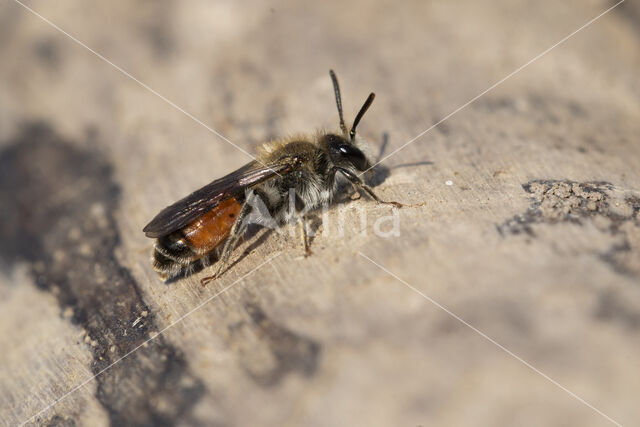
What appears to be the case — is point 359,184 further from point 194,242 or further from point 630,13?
point 630,13

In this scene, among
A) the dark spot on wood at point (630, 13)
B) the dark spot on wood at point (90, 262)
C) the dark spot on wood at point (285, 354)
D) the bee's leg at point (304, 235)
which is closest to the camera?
the dark spot on wood at point (285, 354)

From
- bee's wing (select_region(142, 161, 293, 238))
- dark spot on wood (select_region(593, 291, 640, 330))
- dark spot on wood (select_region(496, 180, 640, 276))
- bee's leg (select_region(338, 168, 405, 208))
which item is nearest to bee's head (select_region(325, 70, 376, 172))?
bee's leg (select_region(338, 168, 405, 208))

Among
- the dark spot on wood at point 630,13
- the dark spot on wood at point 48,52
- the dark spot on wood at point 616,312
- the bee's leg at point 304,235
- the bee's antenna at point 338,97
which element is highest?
the dark spot on wood at point 48,52

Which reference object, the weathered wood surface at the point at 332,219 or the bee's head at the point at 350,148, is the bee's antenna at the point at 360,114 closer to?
the bee's head at the point at 350,148

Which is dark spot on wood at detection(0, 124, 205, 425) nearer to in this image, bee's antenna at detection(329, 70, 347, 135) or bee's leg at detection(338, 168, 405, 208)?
bee's leg at detection(338, 168, 405, 208)

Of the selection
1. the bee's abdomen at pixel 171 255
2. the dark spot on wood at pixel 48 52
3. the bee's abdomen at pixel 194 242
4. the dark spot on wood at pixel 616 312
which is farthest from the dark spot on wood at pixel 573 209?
the dark spot on wood at pixel 48 52

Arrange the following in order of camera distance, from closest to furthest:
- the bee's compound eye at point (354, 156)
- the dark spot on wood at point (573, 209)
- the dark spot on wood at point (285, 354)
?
the dark spot on wood at point (285, 354)
the dark spot on wood at point (573, 209)
the bee's compound eye at point (354, 156)

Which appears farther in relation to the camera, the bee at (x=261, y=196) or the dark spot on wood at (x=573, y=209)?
the bee at (x=261, y=196)

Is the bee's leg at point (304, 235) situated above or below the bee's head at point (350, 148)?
below

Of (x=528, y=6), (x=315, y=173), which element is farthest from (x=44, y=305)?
(x=528, y=6)
